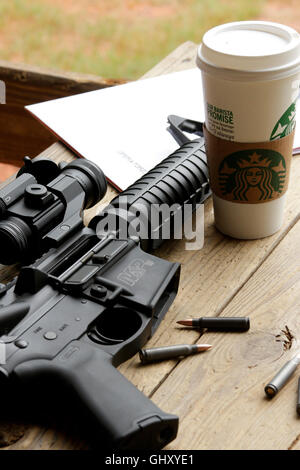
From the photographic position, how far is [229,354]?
2.95 ft

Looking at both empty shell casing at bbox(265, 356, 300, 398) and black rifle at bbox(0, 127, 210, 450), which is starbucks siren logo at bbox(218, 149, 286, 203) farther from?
empty shell casing at bbox(265, 356, 300, 398)

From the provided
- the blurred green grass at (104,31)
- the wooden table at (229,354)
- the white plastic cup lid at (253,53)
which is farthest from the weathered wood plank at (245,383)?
the blurred green grass at (104,31)

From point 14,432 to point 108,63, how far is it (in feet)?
8.77

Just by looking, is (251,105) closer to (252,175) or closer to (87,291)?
(252,175)

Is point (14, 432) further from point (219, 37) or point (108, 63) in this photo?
point (108, 63)

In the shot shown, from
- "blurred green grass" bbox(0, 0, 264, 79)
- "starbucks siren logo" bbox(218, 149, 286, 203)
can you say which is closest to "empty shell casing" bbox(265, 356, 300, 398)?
"starbucks siren logo" bbox(218, 149, 286, 203)

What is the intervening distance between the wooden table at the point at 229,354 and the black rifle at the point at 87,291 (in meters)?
0.04

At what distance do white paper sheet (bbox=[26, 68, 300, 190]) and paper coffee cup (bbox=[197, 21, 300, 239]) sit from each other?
9.6 inches

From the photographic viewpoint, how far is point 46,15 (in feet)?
12.3

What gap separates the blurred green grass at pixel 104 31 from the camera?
10.7 feet

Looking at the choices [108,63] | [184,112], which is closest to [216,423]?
[184,112]

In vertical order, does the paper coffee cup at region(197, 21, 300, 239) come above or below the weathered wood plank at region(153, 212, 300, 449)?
above

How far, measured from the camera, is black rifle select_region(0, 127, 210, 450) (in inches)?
29.9

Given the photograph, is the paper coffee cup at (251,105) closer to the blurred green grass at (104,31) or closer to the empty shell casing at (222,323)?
the empty shell casing at (222,323)
